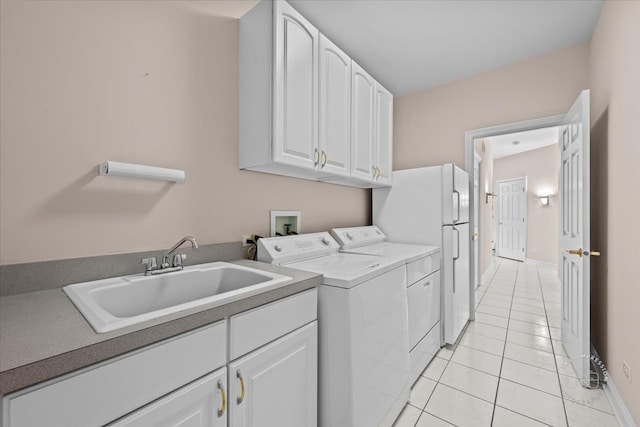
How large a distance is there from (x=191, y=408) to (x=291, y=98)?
4.87ft

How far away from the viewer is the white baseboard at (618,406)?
1.44m

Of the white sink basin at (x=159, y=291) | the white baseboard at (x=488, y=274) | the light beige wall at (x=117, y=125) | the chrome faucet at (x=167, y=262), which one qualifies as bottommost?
the white baseboard at (x=488, y=274)

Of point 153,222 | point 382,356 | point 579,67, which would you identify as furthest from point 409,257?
point 579,67

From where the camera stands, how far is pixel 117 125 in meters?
1.22

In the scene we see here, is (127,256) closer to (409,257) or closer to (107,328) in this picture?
(107,328)

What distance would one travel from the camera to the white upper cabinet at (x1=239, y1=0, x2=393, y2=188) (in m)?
1.51

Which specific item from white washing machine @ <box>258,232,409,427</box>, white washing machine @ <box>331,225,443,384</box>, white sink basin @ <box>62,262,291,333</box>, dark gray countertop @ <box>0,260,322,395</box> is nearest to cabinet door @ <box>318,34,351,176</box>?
white washing machine @ <box>331,225,443,384</box>

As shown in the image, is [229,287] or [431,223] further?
[431,223]

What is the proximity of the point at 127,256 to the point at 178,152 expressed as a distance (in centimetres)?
56

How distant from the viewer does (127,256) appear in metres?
1.23

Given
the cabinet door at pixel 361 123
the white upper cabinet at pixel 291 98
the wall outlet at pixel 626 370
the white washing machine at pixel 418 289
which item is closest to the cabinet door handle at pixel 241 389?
the white upper cabinet at pixel 291 98

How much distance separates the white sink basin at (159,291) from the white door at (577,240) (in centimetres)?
200

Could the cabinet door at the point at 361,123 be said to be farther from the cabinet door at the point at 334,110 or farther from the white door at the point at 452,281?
the white door at the point at 452,281

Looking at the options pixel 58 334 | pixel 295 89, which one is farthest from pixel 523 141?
pixel 58 334
